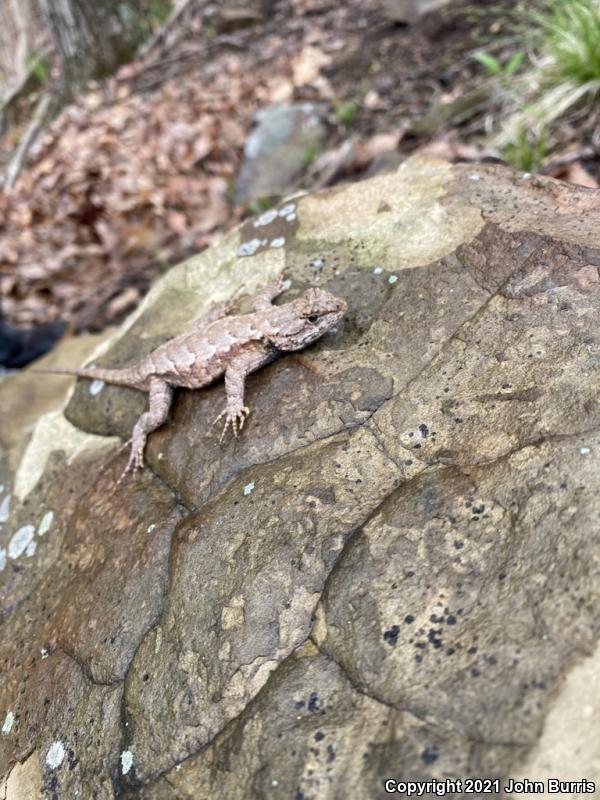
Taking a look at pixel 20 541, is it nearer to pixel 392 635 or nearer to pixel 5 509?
pixel 5 509

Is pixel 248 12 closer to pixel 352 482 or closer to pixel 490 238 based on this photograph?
pixel 490 238

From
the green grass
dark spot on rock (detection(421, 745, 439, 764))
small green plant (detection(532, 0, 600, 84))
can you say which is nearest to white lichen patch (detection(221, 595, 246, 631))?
dark spot on rock (detection(421, 745, 439, 764))

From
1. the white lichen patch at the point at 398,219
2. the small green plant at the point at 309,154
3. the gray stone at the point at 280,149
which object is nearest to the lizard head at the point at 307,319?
the white lichen patch at the point at 398,219

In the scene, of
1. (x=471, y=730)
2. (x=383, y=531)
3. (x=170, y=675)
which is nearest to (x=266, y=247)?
(x=383, y=531)

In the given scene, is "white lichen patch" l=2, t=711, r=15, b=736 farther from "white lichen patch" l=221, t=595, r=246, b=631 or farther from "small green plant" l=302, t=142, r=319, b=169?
"small green plant" l=302, t=142, r=319, b=169

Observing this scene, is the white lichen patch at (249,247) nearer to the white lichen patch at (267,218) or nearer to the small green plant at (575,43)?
the white lichen patch at (267,218)

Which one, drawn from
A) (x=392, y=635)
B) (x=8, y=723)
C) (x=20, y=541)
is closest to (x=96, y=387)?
(x=20, y=541)
